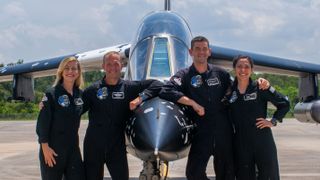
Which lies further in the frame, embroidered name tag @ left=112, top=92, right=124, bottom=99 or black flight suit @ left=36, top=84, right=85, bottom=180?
embroidered name tag @ left=112, top=92, right=124, bottom=99

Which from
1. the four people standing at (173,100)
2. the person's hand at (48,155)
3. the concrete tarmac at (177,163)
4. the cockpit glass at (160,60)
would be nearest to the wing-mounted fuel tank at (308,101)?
the concrete tarmac at (177,163)

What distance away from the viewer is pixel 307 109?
1195cm

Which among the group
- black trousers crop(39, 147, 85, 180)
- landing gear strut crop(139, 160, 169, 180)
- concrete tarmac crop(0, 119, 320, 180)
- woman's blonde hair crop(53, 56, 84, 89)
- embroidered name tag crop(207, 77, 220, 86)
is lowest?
concrete tarmac crop(0, 119, 320, 180)

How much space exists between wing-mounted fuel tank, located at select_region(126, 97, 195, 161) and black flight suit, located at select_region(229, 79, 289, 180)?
54 centimetres

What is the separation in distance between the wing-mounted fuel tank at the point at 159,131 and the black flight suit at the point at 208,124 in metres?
0.12

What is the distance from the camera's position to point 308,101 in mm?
12680

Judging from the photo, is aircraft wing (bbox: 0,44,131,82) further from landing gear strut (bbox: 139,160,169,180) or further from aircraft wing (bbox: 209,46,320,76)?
landing gear strut (bbox: 139,160,169,180)

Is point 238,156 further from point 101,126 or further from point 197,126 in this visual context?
point 101,126

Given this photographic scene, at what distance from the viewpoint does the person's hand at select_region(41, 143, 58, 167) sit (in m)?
5.81

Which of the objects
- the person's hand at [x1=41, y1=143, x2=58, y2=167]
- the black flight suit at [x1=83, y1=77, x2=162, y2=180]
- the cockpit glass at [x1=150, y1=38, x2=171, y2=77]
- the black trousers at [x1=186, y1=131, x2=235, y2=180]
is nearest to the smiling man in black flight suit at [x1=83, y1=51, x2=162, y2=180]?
the black flight suit at [x1=83, y1=77, x2=162, y2=180]

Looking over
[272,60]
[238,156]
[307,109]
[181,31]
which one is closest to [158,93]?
[238,156]

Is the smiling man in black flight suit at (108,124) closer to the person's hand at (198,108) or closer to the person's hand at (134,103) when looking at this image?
the person's hand at (134,103)

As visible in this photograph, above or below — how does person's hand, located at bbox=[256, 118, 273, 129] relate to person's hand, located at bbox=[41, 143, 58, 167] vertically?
above

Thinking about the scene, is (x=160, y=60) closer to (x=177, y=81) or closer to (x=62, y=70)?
(x=177, y=81)
